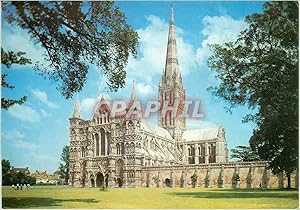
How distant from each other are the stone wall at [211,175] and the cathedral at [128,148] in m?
0.21

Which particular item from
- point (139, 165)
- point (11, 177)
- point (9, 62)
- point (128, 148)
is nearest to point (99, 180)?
point (139, 165)

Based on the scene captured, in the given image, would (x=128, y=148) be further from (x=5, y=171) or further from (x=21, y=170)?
(x=5, y=171)

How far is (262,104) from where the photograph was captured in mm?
8508

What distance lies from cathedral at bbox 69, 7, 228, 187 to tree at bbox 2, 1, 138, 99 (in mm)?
2533

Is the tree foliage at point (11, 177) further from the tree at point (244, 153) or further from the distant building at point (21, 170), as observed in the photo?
the tree at point (244, 153)

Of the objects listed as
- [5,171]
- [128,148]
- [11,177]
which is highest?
[128,148]

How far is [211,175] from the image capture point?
18.2m

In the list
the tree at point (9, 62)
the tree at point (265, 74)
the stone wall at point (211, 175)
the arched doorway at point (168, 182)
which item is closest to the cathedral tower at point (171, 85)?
the tree at point (265, 74)

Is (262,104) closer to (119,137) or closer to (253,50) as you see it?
(253,50)

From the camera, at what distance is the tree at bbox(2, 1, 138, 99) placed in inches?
281

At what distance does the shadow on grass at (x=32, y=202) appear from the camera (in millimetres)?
7133

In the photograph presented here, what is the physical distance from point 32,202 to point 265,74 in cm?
465

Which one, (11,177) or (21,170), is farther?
(21,170)

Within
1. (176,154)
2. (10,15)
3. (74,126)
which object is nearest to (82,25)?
(10,15)
